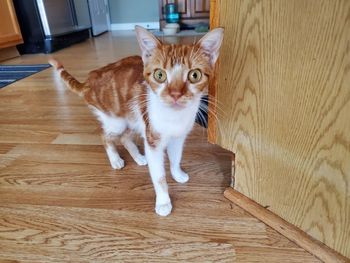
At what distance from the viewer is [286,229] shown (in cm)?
79

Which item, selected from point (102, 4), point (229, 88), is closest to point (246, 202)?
point (229, 88)

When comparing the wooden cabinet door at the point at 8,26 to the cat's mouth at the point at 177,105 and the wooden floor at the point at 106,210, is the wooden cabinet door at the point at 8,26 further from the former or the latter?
the cat's mouth at the point at 177,105

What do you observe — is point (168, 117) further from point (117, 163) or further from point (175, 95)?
point (117, 163)

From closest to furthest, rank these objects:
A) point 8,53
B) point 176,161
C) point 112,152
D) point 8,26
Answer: point 176,161 < point 112,152 < point 8,26 < point 8,53

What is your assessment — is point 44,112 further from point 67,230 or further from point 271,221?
point 271,221

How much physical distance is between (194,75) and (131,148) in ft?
1.74

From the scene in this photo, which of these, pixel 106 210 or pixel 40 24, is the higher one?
pixel 40 24

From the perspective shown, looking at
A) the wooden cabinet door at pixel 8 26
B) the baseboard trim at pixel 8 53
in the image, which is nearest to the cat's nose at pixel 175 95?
the wooden cabinet door at pixel 8 26

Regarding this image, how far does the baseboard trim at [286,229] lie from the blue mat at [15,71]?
208 centimetres

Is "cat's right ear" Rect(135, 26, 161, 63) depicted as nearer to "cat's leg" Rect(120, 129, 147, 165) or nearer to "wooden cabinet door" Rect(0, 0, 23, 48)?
"cat's leg" Rect(120, 129, 147, 165)

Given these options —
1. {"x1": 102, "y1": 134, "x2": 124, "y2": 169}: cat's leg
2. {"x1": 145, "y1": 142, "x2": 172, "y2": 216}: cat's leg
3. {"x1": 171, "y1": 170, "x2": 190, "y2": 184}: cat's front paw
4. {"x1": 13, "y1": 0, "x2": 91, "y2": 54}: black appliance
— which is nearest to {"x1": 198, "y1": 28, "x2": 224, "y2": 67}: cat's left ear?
{"x1": 145, "y1": 142, "x2": 172, "y2": 216}: cat's leg

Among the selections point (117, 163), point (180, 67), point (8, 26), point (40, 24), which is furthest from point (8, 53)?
point (180, 67)

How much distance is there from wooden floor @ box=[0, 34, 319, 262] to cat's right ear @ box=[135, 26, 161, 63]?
47cm

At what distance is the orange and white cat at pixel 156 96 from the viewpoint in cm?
78
